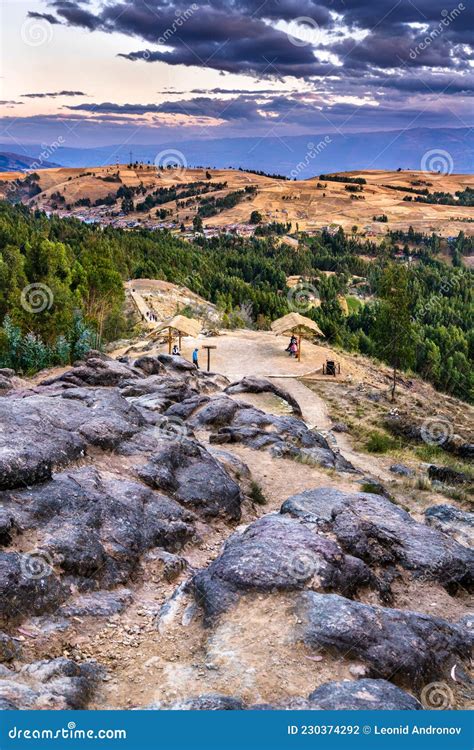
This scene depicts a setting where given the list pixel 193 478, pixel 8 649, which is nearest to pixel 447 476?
pixel 193 478

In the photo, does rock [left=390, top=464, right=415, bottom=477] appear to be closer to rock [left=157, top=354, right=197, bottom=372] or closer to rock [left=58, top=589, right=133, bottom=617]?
rock [left=157, top=354, right=197, bottom=372]

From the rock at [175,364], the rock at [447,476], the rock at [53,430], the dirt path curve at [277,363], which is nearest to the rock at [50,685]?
the rock at [53,430]

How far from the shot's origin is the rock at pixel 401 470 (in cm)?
2430

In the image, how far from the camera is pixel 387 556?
43.7ft

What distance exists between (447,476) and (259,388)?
377 inches

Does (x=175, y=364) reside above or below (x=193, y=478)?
below

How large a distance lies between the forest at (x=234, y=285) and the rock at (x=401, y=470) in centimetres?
1346

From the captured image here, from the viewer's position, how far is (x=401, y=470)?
Result: 80.6ft

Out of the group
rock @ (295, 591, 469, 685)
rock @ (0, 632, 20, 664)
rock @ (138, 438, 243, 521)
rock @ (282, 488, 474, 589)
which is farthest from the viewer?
rock @ (138, 438, 243, 521)

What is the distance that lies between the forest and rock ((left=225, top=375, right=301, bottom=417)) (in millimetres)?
8266

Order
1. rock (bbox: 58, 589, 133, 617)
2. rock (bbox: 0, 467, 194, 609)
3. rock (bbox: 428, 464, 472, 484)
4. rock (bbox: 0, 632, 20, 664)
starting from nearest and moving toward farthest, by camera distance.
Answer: rock (bbox: 0, 632, 20, 664) → rock (bbox: 58, 589, 133, 617) → rock (bbox: 0, 467, 194, 609) → rock (bbox: 428, 464, 472, 484)

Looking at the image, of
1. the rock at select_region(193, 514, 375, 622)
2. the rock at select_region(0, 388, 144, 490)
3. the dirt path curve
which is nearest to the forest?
the dirt path curve

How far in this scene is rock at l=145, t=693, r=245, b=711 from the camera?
7766mm

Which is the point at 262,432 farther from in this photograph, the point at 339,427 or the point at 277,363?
the point at 277,363
